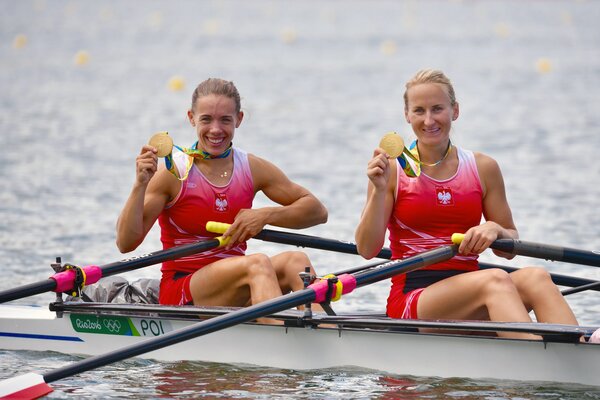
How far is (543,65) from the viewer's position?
91.7 feet

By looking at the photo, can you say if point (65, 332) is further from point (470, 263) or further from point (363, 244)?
point (470, 263)

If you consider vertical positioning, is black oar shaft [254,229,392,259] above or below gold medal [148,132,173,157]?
below

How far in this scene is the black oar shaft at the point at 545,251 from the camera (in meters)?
5.74

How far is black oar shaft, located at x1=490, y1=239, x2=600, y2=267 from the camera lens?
574 cm

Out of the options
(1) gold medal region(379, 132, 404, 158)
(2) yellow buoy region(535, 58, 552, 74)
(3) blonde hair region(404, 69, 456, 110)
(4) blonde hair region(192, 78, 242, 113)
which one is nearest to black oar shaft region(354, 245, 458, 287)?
(1) gold medal region(379, 132, 404, 158)

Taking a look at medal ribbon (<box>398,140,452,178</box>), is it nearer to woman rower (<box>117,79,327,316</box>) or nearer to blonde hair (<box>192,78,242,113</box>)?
woman rower (<box>117,79,327,316</box>)

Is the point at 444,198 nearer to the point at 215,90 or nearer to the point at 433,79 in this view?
the point at 433,79

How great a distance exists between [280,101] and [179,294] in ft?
51.6

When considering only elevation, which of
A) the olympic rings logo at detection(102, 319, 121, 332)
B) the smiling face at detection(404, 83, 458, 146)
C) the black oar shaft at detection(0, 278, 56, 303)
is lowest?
Result: the olympic rings logo at detection(102, 319, 121, 332)

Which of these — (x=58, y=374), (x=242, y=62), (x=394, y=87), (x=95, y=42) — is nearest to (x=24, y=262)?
(x=58, y=374)

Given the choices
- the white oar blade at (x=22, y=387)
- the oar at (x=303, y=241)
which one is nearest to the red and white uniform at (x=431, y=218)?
the oar at (x=303, y=241)

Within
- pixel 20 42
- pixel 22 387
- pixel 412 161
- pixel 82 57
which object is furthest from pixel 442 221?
pixel 20 42

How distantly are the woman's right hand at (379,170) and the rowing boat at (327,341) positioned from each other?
0.66m

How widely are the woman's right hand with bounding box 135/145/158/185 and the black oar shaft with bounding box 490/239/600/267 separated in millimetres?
1714
